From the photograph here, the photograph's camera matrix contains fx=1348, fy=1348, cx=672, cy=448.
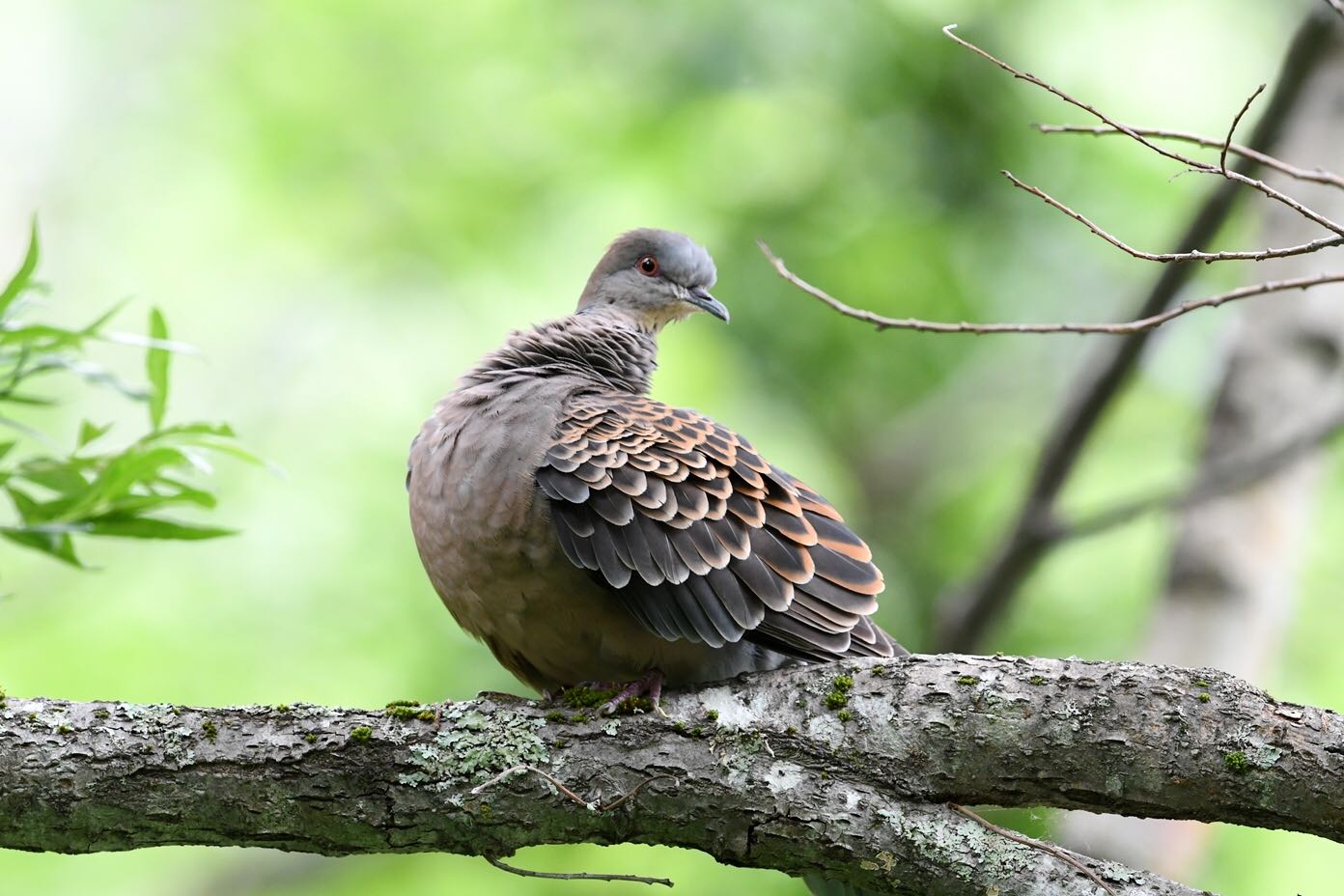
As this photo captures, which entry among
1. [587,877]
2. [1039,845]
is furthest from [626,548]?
[1039,845]

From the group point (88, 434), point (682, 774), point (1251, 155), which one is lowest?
point (682, 774)

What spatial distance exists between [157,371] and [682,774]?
187cm

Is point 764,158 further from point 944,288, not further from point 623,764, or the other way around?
point 623,764

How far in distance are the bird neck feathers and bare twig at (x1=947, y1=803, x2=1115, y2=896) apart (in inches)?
65.1

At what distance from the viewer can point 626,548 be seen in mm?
3232

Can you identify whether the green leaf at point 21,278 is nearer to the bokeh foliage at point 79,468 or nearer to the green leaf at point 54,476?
the bokeh foliage at point 79,468

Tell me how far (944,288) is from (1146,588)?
2.51 metres

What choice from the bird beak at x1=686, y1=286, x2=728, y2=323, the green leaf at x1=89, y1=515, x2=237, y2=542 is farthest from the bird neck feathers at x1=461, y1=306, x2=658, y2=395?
the green leaf at x1=89, y1=515, x2=237, y2=542

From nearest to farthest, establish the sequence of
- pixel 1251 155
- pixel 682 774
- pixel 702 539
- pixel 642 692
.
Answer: pixel 1251 155, pixel 682 774, pixel 642 692, pixel 702 539

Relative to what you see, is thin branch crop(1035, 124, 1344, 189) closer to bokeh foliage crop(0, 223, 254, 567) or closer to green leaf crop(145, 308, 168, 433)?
bokeh foliage crop(0, 223, 254, 567)

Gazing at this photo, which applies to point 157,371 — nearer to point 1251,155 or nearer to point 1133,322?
point 1133,322

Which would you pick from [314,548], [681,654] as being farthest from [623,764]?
[314,548]

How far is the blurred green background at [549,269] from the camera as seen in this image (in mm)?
8344

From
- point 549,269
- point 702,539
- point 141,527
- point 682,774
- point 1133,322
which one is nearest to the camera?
point 1133,322
